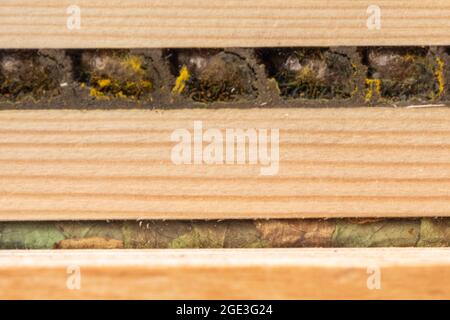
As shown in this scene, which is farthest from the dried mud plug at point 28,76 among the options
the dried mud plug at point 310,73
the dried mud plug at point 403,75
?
the dried mud plug at point 403,75

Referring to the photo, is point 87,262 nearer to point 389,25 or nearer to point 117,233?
point 117,233

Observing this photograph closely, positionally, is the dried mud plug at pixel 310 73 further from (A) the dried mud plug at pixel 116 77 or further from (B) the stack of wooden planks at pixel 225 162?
(A) the dried mud plug at pixel 116 77

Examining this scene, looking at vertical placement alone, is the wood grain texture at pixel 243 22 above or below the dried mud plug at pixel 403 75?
above

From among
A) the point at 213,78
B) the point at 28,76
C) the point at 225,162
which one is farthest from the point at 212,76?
the point at 28,76

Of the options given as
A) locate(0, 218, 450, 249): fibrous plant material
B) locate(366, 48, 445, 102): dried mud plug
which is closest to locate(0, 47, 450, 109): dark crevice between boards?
locate(366, 48, 445, 102): dried mud plug

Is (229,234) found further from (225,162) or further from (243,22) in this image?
(243,22)

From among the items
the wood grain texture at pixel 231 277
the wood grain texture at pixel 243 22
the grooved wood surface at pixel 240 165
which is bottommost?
the wood grain texture at pixel 231 277

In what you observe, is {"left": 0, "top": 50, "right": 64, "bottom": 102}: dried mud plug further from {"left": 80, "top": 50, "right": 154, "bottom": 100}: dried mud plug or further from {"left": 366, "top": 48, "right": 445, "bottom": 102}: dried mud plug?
{"left": 366, "top": 48, "right": 445, "bottom": 102}: dried mud plug
